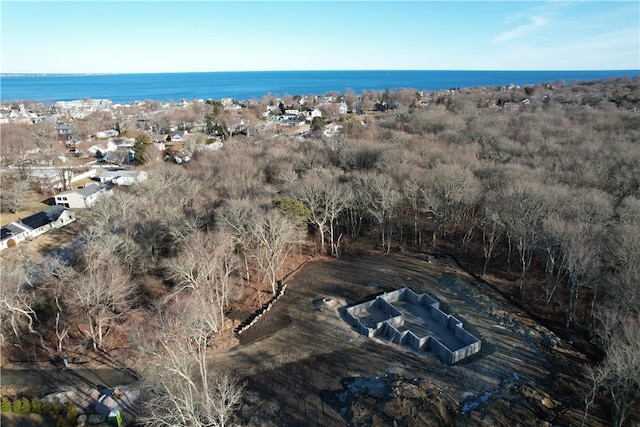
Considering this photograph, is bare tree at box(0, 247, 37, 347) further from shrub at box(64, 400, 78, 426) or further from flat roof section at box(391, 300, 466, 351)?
flat roof section at box(391, 300, 466, 351)

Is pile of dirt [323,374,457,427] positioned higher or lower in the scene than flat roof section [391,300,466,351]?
lower

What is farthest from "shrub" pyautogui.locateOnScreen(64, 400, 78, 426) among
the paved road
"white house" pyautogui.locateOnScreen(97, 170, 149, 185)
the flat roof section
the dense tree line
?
"white house" pyautogui.locateOnScreen(97, 170, 149, 185)

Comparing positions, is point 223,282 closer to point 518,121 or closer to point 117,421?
point 117,421

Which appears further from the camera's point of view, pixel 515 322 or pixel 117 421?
pixel 515 322

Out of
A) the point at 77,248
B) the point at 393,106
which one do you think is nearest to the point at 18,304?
the point at 77,248

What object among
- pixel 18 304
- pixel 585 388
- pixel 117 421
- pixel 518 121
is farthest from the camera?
pixel 518 121

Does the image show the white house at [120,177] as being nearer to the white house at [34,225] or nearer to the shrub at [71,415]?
the white house at [34,225]

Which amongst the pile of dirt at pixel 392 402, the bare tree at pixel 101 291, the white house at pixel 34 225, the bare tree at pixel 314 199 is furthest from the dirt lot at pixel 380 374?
the white house at pixel 34 225
